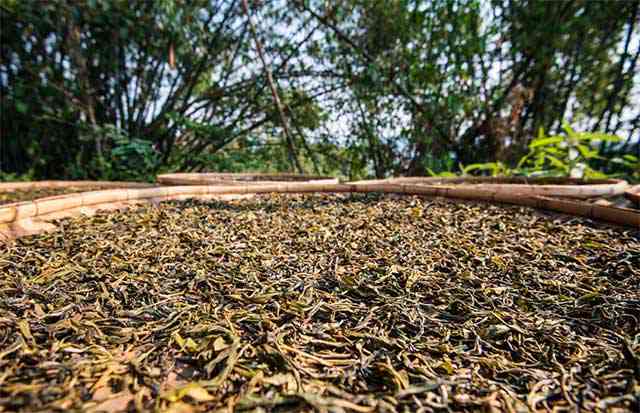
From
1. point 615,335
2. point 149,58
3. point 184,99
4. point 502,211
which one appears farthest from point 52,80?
point 615,335

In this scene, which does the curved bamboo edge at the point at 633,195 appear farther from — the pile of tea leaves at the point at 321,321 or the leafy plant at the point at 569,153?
the leafy plant at the point at 569,153

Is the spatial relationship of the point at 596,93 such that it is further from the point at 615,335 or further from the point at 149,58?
the point at 149,58

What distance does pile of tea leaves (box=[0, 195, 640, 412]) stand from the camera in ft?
1.47

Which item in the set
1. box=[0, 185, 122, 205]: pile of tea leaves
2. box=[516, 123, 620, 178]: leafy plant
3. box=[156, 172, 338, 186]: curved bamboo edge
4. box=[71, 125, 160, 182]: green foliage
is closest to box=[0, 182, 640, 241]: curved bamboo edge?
box=[156, 172, 338, 186]: curved bamboo edge

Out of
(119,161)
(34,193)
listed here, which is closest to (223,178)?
(34,193)

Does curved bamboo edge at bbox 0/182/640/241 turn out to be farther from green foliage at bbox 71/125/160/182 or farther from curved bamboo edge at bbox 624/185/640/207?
green foliage at bbox 71/125/160/182

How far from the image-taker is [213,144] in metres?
4.45

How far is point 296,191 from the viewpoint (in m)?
2.10

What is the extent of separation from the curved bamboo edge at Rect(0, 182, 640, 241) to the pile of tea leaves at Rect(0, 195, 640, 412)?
12 cm

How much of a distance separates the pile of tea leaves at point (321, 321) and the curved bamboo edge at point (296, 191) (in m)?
0.12

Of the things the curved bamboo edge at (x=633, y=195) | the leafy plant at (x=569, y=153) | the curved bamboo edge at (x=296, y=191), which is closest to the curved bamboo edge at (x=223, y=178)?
the curved bamboo edge at (x=296, y=191)

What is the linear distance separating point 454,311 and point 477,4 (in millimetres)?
3882

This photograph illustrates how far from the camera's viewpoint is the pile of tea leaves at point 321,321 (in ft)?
1.47

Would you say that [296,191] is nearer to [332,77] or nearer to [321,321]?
[321,321]
